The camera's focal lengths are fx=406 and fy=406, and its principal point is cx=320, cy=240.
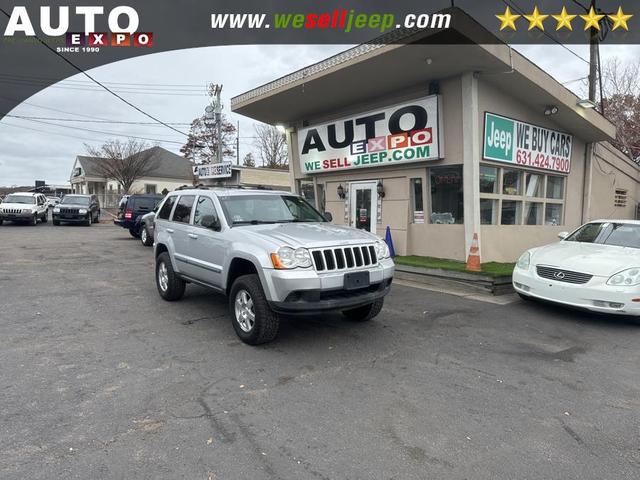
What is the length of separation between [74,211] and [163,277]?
767 inches

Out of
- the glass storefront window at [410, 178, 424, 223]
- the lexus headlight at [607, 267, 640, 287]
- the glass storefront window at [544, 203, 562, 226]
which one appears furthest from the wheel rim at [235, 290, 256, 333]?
the glass storefront window at [544, 203, 562, 226]

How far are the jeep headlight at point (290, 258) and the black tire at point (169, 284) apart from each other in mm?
2901

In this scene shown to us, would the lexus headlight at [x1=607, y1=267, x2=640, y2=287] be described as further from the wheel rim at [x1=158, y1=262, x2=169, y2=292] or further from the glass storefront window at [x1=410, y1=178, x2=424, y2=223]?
the wheel rim at [x1=158, y1=262, x2=169, y2=292]

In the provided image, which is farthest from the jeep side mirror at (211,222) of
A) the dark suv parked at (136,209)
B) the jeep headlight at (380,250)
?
the dark suv parked at (136,209)

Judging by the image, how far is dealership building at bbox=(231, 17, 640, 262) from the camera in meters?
9.06

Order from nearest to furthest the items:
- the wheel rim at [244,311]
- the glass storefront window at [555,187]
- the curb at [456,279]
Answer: the wheel rim at [244,311] → the curb at [456,279] → the glass storefront window at [555,187]

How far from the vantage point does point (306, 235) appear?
486 cm

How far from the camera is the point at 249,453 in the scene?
9.06ft

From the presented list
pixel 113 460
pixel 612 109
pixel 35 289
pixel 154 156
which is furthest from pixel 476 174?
pixel 154 156

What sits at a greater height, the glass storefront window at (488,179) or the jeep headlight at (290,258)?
the glass storefront window at (488,179)

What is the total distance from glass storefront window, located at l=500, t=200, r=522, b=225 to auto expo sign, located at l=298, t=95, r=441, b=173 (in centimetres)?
243

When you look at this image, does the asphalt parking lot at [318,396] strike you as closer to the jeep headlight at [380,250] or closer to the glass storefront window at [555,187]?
the jeep headlight at [380,250]

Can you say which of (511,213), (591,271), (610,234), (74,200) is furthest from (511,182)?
(74,200)

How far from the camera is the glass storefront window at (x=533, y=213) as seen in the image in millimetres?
11094
